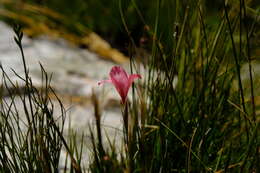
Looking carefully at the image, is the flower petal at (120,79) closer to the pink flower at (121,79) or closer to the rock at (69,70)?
the pink flower at (121,79)

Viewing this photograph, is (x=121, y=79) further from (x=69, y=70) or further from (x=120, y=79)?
(x=69, y=70)

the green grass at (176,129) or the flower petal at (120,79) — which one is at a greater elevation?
the flower petal at (120,79)

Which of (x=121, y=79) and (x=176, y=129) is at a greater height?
(x=121, y=79)

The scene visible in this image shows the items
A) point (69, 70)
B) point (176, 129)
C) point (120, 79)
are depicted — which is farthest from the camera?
point (69, 70)

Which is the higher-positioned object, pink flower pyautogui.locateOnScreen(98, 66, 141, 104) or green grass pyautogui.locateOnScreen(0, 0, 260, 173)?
pink flower pyautogui.locateOnScreen(98, 66, 141, 104)

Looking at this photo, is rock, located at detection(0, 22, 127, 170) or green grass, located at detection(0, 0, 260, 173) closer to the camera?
green grass, located at detection(0, 0, 260, 173)

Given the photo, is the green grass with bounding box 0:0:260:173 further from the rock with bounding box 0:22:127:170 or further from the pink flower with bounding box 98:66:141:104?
the rock with bounding box 0:22:127:170

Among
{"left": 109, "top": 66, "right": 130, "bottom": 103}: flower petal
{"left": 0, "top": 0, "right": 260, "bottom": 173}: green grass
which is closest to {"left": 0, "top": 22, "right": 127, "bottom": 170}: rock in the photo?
{"left": 0, "top": 0, "right": 260, "bottom": 173}: green grass

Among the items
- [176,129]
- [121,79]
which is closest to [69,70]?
[176,129]

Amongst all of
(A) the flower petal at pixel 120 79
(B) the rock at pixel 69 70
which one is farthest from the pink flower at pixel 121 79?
(B) the rock at pixel 69 70

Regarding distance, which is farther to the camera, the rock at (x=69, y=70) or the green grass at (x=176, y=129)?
the rock at (x=69, y=70)

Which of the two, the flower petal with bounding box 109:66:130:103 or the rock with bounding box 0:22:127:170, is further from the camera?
the rock with bounding box 0:22:127:170

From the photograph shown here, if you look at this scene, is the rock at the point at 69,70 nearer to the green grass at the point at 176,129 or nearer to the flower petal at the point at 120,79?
the green grass at the point at 176,129
